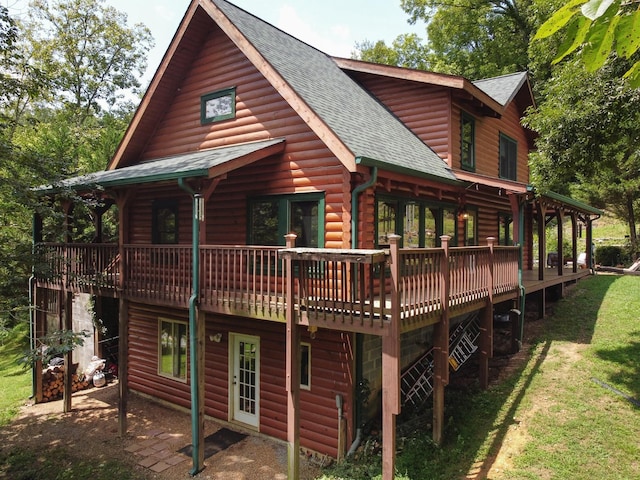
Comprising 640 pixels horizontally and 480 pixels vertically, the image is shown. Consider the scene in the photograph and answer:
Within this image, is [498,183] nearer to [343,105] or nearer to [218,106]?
[343,105]

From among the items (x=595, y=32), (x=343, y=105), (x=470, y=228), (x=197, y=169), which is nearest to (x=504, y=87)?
(x=470, y=228)

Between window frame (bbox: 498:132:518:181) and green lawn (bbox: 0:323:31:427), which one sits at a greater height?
window frame (bbox: 498:132:518:181)

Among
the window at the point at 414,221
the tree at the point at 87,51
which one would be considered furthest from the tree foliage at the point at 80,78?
the window at the point at 414,221

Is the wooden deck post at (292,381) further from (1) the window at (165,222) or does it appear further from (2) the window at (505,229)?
(2) the window at (505,229)

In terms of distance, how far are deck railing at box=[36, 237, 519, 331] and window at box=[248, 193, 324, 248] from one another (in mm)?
779

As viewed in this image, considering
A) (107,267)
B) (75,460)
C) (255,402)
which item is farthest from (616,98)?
(75,460)

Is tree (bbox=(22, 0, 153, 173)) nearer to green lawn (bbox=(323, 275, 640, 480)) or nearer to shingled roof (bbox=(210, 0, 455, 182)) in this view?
shingled roof (bbox=(210, 0, 455, 182))

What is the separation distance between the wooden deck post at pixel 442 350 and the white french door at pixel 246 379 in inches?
175

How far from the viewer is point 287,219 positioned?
32.3ft

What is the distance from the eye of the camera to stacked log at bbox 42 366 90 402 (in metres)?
13.8

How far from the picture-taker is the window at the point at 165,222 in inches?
500

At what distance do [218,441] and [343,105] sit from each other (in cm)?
897

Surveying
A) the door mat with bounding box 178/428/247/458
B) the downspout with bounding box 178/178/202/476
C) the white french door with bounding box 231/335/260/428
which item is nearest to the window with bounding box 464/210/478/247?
the white french door with bounding box 231/335/260/428

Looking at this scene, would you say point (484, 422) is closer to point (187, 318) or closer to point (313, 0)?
point (187, 318)
